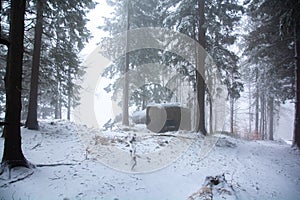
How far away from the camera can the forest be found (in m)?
6.83

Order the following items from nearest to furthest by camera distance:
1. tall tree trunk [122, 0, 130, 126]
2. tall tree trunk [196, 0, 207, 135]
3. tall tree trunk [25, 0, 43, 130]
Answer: tall tree trunk [25, 0, 43, 130], tall tree trunk [196, 0, 207, 135], tall tree trunk [122, 0, 130, 126]

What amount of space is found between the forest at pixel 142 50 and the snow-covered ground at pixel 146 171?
94 centimetres

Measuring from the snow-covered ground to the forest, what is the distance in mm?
936

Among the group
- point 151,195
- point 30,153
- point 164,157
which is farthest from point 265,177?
point 30,153

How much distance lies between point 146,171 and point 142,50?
15.0 metres

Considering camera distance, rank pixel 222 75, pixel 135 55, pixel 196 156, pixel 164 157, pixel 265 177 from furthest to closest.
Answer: pixel 135 55, pixel 222 75, pixel 196 156, pixel 164 157, pixel 265 177

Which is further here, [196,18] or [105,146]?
[196,18]

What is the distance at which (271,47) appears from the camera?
43.7 ft

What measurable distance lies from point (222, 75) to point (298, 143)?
6.69 meters

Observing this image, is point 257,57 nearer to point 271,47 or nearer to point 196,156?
Result: point 271,47

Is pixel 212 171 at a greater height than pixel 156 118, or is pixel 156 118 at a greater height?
pixel 156 118

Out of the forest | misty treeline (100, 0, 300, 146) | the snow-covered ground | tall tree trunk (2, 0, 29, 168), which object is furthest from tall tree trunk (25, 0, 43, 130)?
misty treeline (100, 0, 300, 146)

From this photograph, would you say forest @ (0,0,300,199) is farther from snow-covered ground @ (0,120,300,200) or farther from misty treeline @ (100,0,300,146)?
snow-covered ground @ (0,120,300,200)

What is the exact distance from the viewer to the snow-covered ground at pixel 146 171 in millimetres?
5488
